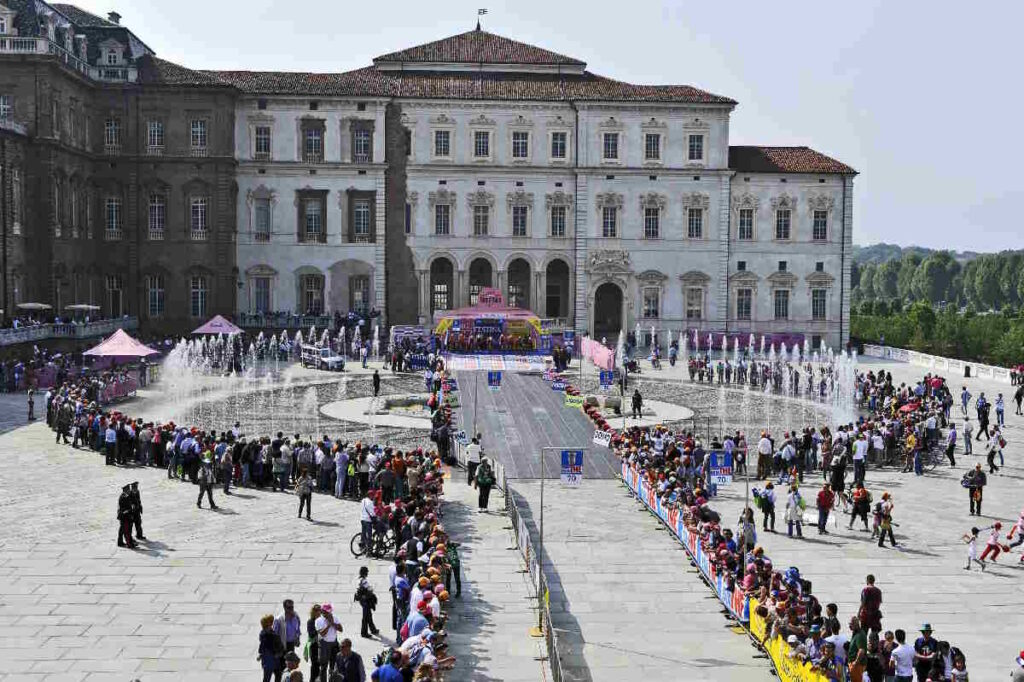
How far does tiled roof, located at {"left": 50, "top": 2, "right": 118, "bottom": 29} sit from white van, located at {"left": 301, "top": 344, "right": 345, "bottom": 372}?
83.4 ft

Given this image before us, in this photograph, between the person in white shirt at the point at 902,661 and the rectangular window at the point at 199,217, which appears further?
the rectangular window at the point at 199,217

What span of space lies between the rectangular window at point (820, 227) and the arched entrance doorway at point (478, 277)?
20.1 metres

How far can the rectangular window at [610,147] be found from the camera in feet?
238

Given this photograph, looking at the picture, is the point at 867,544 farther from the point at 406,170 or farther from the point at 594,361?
the point at 406,170

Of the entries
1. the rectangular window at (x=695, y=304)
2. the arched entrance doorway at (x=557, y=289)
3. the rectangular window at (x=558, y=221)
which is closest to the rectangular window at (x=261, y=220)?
the rectangular window at (x=558, y=221)

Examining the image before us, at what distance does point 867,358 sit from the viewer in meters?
70.5

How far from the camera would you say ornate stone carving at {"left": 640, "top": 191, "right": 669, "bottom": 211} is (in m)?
72.8

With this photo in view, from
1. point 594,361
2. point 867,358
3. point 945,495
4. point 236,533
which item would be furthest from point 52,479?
point 867,358

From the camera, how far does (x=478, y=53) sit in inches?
2948

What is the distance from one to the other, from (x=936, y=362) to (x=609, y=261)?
19.8 meters

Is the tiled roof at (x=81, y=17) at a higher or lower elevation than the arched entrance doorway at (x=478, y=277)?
higher

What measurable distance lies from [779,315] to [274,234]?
3106 cm

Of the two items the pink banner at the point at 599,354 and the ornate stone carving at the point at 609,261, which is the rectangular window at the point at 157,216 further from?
the pink banner at the point at 599,354

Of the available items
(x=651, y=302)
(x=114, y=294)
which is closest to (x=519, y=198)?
(x=651, y=302)
